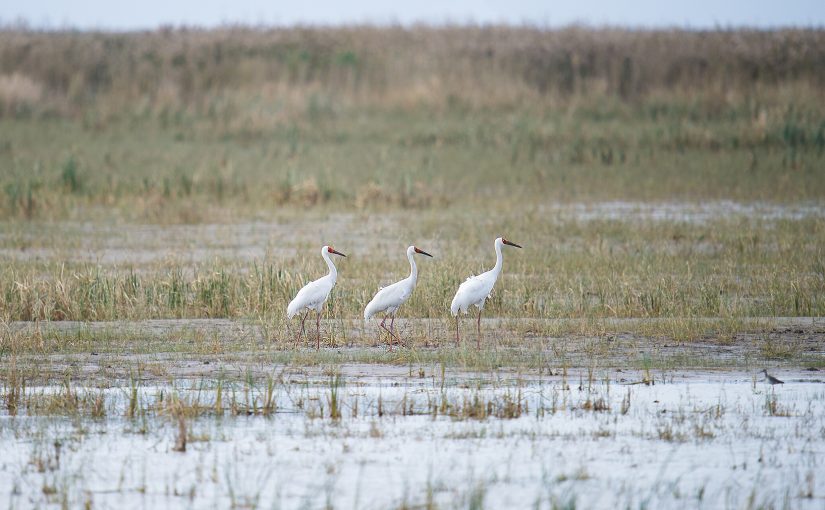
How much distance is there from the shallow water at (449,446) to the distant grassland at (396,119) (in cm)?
1158

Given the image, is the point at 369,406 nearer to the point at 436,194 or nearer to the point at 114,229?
the point at 114,229

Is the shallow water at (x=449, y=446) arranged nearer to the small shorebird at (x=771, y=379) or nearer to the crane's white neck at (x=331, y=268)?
the small shorebird at (x=771, y=379)

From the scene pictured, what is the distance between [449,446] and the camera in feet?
24.6

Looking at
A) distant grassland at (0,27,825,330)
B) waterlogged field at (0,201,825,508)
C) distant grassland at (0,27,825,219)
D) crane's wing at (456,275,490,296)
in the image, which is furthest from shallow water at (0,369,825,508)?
distant grassland at (0,27,825,219)

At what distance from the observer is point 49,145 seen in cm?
2702

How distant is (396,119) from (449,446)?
71.9ft

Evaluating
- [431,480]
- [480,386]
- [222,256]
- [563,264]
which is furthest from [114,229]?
[431,480]

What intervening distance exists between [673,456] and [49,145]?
21966 millimetres

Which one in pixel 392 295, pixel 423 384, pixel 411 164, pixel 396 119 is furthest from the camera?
pixel 396 119

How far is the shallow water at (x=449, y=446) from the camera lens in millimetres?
6641

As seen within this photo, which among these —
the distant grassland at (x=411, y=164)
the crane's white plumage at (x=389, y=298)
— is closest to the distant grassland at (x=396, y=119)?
the distant grassland at (x=411, y=164)

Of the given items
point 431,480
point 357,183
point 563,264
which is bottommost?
point 431,480

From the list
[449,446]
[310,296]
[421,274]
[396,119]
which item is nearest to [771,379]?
[449,446]

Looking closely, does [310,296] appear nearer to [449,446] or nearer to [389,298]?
[389,298]
